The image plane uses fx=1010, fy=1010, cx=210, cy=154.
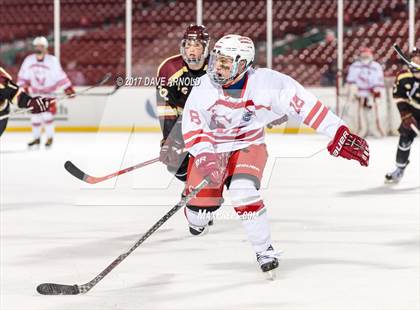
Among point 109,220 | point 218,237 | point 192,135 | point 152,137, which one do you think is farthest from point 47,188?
point 152,137

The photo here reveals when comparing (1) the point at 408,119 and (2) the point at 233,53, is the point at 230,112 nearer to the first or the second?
(2) the point at 233,53

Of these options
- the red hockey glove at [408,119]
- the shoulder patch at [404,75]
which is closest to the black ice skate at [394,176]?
the red hockey glove at [408,119]

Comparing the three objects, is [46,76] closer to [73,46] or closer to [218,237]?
[73,46]

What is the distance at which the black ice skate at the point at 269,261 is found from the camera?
382 cm

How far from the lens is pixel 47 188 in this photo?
7266 millimetres

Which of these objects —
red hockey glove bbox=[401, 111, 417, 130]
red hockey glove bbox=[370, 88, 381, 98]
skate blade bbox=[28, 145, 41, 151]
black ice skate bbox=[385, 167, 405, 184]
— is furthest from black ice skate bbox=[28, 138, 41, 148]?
red hockey glove bbox=[401, 111, 417, 130]

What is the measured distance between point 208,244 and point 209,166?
94 centimetres

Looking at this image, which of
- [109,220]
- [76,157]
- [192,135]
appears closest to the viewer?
[192,135]

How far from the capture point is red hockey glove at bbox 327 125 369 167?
3707 mm

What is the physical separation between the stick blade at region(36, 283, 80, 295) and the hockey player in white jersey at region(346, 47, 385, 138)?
9.62 m

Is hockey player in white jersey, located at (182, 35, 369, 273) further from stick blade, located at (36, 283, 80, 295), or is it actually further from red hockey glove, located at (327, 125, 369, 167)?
stick blade, located at (36, 283, 80, 295)

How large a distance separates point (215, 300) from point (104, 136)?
31.4 feet

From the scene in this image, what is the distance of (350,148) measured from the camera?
3.71 m

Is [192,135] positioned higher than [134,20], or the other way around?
[192,135]
